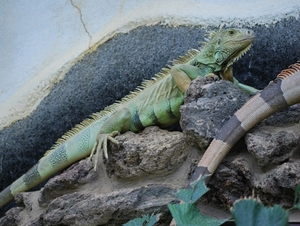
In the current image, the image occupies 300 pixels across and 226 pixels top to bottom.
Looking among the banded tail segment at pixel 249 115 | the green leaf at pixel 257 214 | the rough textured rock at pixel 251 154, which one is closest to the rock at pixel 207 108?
the rough textured rock at pixel 251 154

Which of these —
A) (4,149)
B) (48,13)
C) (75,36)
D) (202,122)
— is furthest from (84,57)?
(202,122)

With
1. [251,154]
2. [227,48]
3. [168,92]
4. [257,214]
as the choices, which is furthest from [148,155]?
[257,214]

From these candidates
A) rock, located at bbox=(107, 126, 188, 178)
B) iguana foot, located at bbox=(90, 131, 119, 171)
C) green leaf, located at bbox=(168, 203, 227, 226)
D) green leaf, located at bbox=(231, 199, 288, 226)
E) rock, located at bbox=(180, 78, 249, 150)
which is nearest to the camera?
green leaf, located at bbox=(231, 199, 288, 226)

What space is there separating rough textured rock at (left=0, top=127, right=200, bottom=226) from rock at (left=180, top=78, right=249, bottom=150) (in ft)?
0.46

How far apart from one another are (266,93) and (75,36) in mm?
2538

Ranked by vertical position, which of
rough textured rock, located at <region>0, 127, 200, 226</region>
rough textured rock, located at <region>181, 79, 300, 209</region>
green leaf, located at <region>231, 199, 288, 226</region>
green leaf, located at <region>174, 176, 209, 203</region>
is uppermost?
green leaf, located at <region>231, 199, 288, 226</region>

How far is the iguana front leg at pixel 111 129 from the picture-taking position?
252 cm

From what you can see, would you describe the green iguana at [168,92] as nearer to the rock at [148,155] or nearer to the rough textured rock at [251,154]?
the rock at [148,155]

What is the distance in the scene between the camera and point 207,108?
2.17 meters

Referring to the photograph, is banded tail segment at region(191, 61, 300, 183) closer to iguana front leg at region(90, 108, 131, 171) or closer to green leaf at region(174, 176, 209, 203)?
iguana front leg at region(90, 108, 131, 171)

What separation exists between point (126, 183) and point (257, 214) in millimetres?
1497

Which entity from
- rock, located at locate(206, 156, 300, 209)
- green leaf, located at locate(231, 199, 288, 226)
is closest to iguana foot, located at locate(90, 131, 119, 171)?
rock, located at locate(206, 156, 300, 209)

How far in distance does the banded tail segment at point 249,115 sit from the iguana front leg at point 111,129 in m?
0.62

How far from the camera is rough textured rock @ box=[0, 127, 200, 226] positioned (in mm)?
2191
